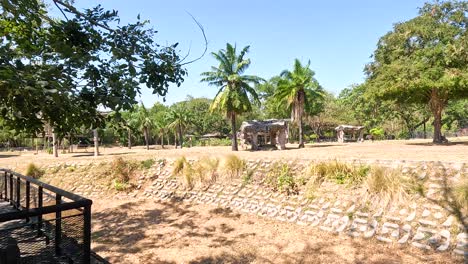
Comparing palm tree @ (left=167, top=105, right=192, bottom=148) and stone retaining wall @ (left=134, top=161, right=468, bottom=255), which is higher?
palm tree @ (left=167, top=105, right=192, bottom=148)

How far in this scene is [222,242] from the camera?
28.8 feet

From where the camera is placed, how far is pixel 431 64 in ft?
64.9

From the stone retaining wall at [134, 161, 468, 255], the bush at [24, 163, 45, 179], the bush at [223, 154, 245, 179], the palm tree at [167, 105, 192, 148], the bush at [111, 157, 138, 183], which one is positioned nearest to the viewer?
the stone retaining wall at [134, 161, 468, 255]

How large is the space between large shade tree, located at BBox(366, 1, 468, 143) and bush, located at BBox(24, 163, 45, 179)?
2191 centimetres

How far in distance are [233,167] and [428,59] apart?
50.8ft

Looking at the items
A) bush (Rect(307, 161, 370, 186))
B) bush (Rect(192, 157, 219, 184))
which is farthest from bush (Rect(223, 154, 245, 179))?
bush (Rect(307, 161, 370, 186))

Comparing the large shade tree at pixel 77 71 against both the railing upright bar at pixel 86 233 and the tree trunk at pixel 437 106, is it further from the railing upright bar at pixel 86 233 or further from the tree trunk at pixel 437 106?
the tree trunk at pixel 437 106

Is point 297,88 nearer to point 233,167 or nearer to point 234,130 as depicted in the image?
point 234,130

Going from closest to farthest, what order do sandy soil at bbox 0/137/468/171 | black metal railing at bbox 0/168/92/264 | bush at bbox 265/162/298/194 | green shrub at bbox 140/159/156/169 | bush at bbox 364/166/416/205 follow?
black metal railing at bbox 0/168/92/264
bush at bbox 364/166/416/205
bush at bbox 265/162/298/194
sandy soil at bbox 0/137/468/171
green shrub at bbox 140/159/156/169

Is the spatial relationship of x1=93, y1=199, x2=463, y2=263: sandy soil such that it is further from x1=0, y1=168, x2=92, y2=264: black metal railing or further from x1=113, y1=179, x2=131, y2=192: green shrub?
x1=0, y1=168, x2=92, y2=264: black metal railing

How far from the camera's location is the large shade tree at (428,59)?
18828 millimetres

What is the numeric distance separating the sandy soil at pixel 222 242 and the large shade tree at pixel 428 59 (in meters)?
15.0

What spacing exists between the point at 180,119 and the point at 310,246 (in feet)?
118

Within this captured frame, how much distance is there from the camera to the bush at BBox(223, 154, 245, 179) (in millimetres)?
12969
